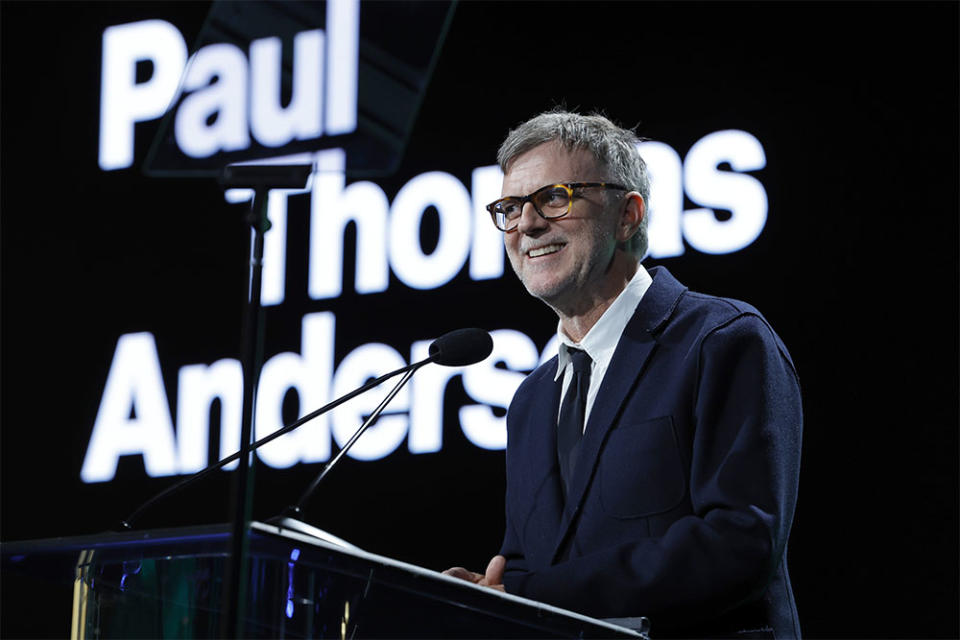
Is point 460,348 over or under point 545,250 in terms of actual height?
under

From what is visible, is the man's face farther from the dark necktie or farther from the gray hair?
the dark necktie

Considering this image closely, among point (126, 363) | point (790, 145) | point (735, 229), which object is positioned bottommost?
point (126, 363)

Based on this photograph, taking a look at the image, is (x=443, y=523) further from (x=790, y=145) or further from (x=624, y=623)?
(x=624, y=623)

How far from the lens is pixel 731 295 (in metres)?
3.97

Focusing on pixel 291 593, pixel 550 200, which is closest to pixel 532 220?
Answer: pixel 550 200

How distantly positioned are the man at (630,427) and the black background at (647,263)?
1.37 meters

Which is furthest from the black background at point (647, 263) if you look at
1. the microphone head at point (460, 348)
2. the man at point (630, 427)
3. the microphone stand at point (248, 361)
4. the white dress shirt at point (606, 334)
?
the microphone stand at point (248, 361)

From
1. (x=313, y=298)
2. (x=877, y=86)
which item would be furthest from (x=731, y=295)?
(x=313, y=298)

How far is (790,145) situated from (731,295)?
470 mm

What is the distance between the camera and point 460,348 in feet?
7.73

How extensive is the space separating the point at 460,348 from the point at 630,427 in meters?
0.33

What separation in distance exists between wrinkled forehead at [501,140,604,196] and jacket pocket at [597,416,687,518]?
551 mm

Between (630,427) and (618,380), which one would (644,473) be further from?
(618,380)

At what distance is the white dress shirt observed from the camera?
2.43 meters
